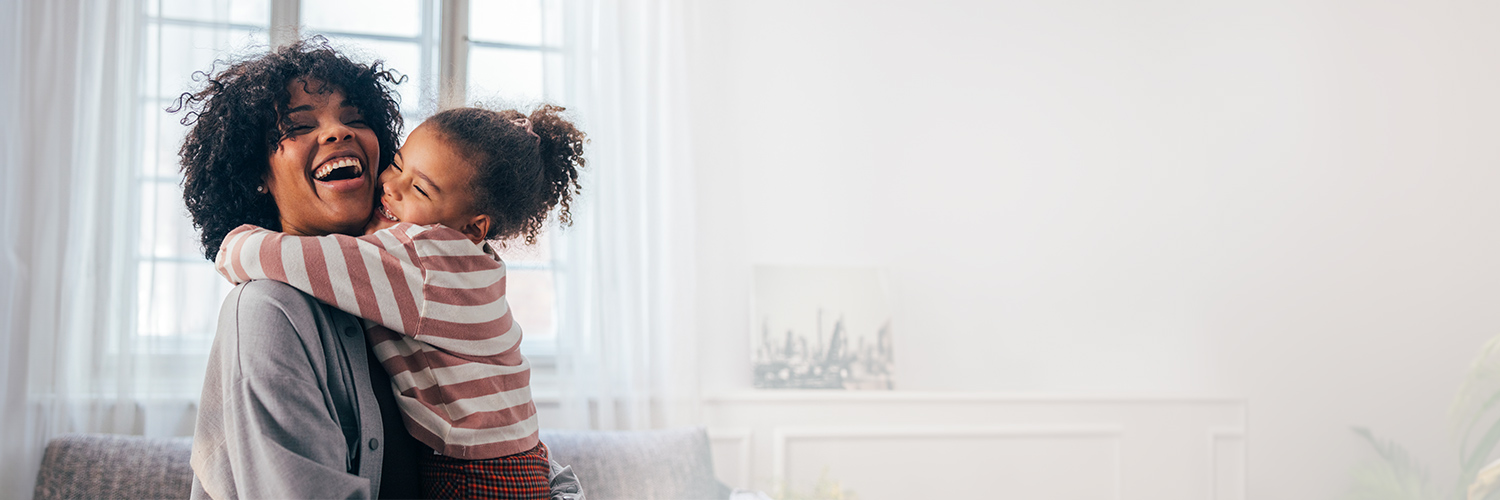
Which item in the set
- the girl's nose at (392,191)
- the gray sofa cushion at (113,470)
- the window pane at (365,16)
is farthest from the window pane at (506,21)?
the girl's nose at (392,191)

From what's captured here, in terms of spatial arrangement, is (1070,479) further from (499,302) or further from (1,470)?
(1,470)

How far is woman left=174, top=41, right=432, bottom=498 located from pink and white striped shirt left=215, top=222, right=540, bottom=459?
0.06 feet

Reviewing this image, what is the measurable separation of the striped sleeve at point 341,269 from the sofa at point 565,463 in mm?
1050

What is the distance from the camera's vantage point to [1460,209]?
2.28 metres

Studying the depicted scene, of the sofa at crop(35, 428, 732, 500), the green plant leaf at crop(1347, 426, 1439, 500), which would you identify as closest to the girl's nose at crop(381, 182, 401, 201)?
the sofa at crop(35, 428, 732, 500)

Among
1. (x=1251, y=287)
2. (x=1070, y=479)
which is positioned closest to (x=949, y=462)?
(x=1070, y=479)

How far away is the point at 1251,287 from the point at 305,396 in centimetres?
281

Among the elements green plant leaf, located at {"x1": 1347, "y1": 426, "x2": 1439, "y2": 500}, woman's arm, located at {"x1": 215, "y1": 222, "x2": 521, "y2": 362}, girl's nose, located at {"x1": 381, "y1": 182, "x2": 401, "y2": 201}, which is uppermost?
girl's nose, located at {"x1": 381, "y1": 182, "x2": 401, "y2": 201}

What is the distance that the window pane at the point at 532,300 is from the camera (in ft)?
7.65

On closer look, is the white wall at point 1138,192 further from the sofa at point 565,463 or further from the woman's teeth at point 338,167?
the woman's teeth at point 338,167

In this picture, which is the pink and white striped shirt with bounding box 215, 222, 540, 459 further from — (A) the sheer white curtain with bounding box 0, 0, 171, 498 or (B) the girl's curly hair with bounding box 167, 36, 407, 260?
(A) the sheer white curtain with bounding box 0, 0, 171, 498

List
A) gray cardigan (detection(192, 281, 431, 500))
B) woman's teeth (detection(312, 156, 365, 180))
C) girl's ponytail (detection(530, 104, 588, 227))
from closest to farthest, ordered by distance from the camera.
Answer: gray cardigan (detection(192, 281, 431, 500)) < woman's teeth (detection(312, 156, 365, 180)) < girl's ponytail (detection(530, 104, 588, 227))

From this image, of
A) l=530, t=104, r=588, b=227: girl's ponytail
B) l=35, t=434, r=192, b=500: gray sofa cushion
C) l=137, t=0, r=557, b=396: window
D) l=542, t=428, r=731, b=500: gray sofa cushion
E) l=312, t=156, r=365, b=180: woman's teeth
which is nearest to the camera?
l=312, t=156, r=365, b=180: woman's teeth

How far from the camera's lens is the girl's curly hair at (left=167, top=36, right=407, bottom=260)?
84cm
